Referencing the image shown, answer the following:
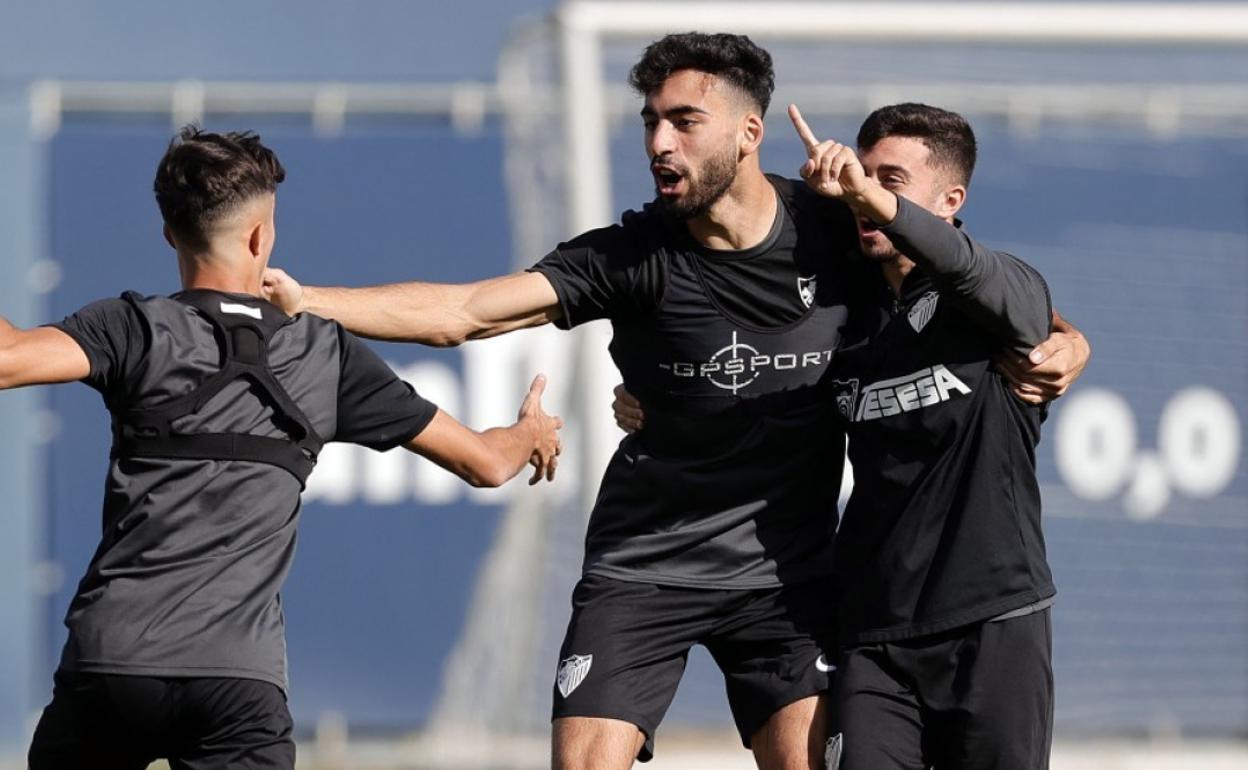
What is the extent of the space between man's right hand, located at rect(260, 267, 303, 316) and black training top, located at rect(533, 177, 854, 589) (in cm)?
84

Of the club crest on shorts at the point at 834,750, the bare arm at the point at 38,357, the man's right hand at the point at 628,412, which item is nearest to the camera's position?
the bare arm at the point at 38,357

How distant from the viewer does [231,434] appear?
442 centimetres

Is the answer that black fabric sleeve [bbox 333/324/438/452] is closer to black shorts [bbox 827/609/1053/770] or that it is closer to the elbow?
the elbow

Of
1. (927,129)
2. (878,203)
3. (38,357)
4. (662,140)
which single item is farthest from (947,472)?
(38,357)

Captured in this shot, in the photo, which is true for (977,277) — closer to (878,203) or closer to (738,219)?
(878,203)

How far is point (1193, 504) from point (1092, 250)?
164 centimetres

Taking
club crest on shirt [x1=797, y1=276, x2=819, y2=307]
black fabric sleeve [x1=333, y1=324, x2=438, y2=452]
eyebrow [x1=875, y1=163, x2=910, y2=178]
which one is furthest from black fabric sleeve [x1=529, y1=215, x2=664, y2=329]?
black fabric sleeve [x1=333, y1=324, x2=438, y2=452]

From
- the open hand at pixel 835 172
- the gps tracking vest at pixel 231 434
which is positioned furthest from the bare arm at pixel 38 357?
the open hand at pixel 835 172

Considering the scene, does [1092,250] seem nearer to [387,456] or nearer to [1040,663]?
[387,456]

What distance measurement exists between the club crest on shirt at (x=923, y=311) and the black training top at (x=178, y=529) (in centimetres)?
168

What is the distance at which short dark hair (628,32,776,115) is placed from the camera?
222 inches

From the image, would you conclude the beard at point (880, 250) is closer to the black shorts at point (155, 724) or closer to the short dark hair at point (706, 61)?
the short dark hair at point (706, 61)

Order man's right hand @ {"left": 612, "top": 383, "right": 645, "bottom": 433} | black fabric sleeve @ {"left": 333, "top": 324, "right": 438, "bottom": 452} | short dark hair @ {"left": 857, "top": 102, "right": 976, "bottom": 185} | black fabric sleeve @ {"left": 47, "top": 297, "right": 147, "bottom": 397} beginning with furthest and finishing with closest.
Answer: man's right hand @ {"left": 612, "top": 383, "right": 645, "bottom": 433}, short dark hair @ {"left": 857, "top": 102, "right": 976, "bottom": 185}, black fabric sleeve @ {"left": 333, "top": 324, "right": 438, "bottom": 452}, black fabric sleeve @ {"left": 47, "top": 297, "right": 147, "bottom": 397}

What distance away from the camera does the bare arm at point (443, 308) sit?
17.6 ft
